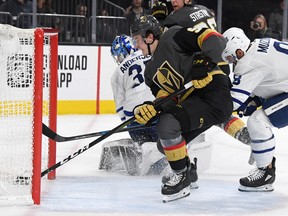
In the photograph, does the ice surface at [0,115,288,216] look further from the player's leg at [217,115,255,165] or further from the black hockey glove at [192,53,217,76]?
the black hockey glove at [192,53,217,76]

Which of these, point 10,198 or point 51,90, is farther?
point 51,90

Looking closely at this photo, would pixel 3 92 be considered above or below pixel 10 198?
above

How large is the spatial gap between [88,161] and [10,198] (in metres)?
1.51

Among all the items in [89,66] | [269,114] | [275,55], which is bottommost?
[89,66]

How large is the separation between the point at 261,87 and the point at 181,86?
47 centimetres

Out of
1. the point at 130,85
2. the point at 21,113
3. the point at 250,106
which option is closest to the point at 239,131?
the point at 250,106

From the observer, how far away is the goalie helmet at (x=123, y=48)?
4.95 m

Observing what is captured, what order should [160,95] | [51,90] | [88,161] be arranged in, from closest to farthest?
[160,95]
[51,90]
[88,161]

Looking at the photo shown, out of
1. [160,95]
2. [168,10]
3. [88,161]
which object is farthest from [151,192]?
[168,10]

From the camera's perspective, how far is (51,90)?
4.43 metres

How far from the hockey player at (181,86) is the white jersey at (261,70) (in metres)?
0.07

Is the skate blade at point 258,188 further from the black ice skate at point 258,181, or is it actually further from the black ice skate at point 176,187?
the black ice skate at point 176,187

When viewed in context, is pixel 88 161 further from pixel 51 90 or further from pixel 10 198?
pixel 10 198

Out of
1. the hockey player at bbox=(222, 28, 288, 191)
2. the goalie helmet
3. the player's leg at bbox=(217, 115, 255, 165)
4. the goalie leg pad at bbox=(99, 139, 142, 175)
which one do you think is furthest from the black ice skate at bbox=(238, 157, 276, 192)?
the goalie helmet
